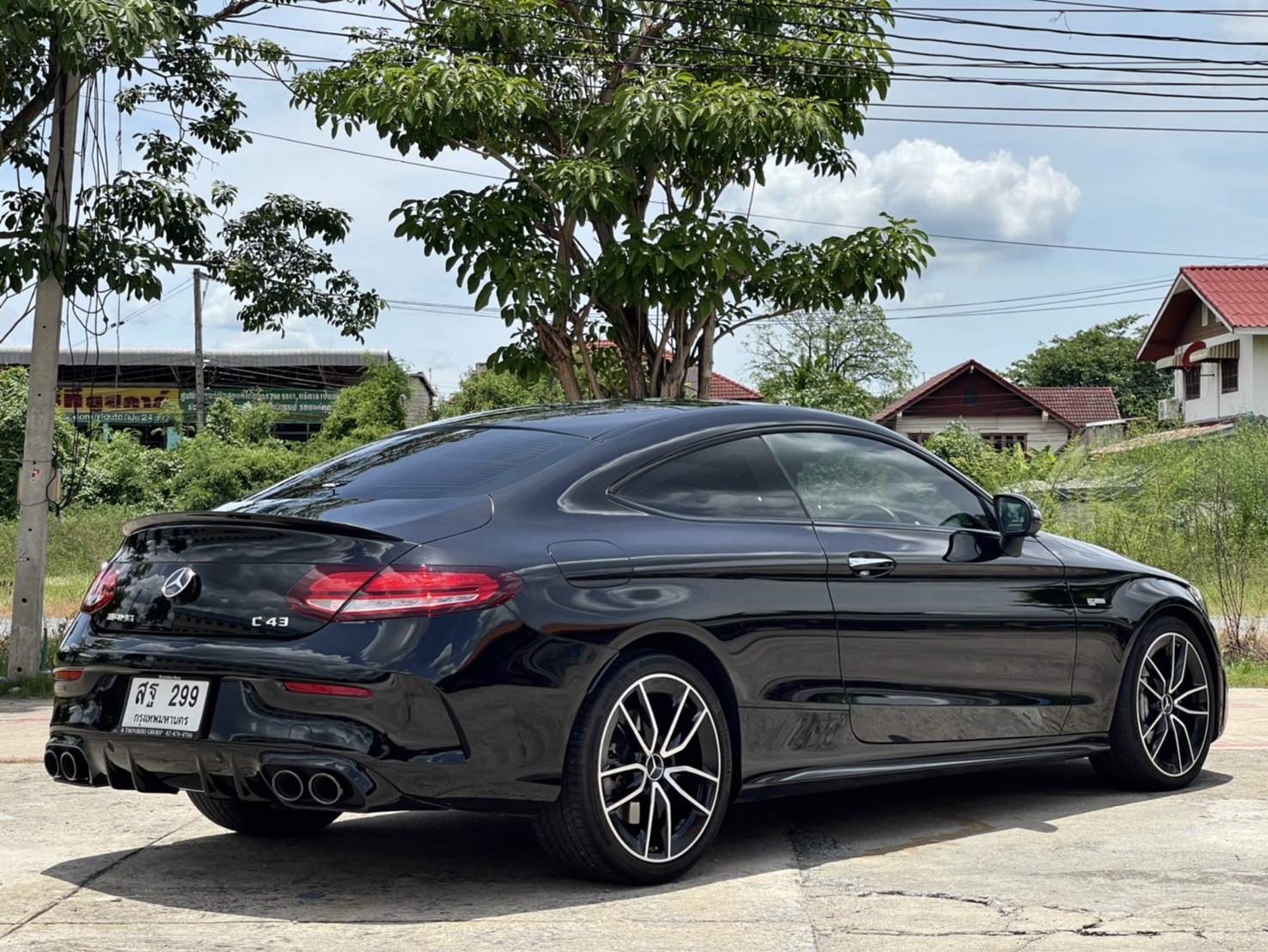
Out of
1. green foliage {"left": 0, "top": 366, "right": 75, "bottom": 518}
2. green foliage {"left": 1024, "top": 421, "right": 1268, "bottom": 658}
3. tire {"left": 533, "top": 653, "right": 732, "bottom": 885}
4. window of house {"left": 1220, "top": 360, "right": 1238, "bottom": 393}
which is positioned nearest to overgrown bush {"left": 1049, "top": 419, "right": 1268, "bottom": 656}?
green foliage {"left": 1024, "top": 421, "right": 1268, "bottom": 658}

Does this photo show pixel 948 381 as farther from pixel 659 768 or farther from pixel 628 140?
pixel 659 768

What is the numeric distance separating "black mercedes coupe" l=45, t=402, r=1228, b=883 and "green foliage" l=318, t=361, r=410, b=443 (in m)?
42.4

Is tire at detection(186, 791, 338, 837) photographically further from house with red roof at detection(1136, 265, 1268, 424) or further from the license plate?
house with red roof at detection(1136, 265, 1268, 424)

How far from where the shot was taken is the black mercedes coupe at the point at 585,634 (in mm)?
4543

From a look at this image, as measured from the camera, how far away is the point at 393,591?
4.55m

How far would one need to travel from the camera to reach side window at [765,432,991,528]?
5.72 metres

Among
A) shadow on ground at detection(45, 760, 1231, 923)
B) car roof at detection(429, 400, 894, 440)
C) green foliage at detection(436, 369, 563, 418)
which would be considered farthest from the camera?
green foliage at detection(436, 369, 563, 418)

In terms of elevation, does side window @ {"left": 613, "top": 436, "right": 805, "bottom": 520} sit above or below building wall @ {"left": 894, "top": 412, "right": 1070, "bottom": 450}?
below

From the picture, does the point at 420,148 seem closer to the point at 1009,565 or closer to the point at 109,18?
the point at 109,18

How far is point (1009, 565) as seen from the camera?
20.2 feet

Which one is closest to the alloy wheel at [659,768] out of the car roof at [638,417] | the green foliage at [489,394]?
the car roof at [638,417]

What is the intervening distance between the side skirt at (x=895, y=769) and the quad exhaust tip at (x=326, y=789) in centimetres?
133

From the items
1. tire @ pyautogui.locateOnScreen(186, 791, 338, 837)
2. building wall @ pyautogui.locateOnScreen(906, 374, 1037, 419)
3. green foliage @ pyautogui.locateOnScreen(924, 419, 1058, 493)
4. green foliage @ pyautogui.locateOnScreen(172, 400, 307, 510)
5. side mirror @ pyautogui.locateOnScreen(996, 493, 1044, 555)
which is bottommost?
tire @ pyautogui.locateOnScreen(186, 791, 338, 837)

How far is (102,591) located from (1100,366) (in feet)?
304
